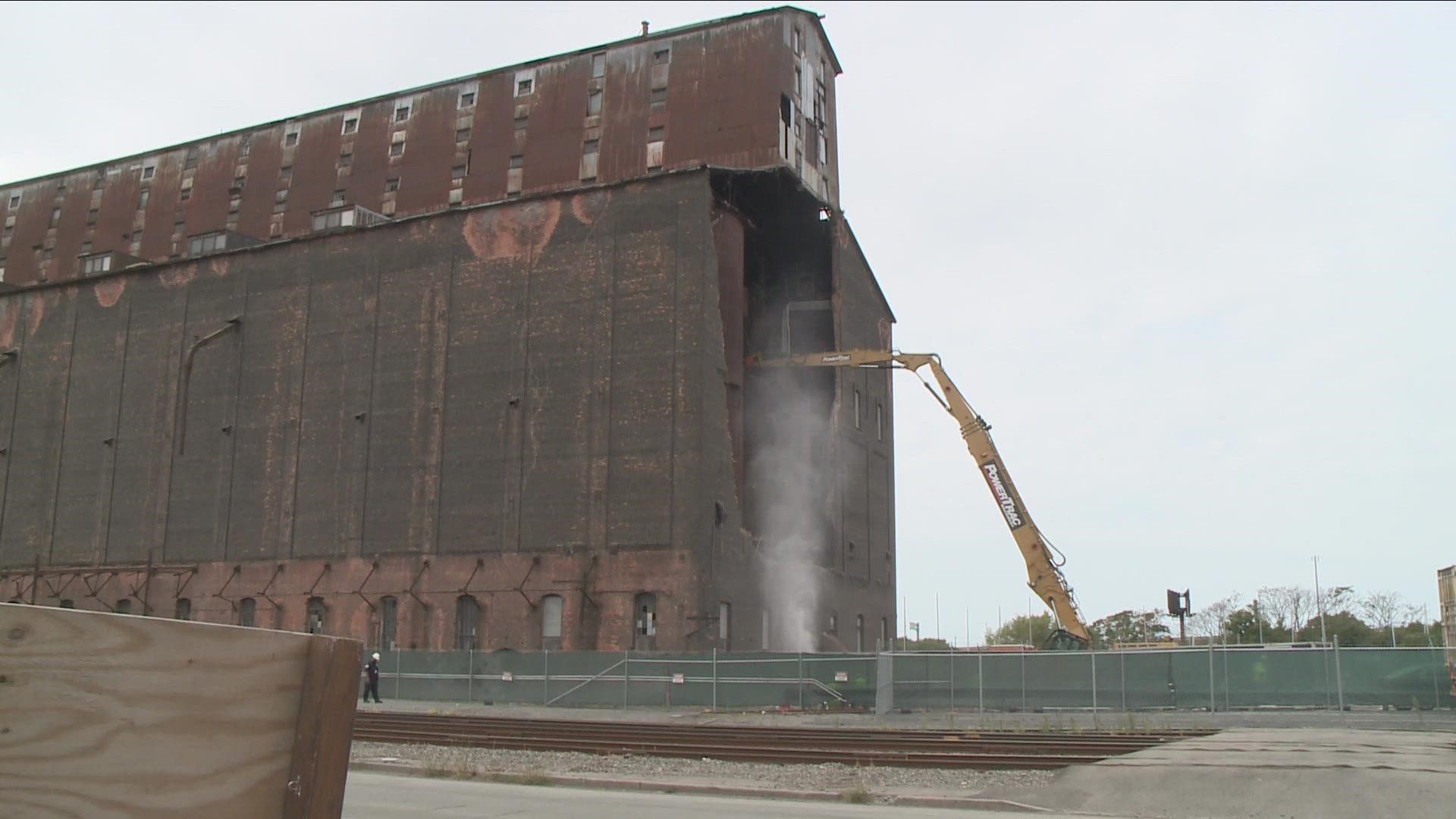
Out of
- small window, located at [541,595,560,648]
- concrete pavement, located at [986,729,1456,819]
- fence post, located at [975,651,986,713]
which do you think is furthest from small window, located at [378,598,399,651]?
concrete pavement, located at [986,729,1456,819]

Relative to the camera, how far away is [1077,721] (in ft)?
86.5

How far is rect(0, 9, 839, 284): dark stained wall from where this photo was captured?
4569cm

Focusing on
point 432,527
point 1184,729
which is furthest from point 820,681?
point 432,527

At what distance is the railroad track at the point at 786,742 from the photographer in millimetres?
18156

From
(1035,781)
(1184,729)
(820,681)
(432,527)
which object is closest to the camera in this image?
(1035,781)

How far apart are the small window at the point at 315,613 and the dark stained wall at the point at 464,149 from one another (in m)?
16.5

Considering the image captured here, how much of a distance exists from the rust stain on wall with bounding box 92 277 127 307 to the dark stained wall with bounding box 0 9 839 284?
3.08 metres

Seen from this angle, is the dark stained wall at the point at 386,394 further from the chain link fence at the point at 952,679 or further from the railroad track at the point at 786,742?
the railroad track at the point at 786,742

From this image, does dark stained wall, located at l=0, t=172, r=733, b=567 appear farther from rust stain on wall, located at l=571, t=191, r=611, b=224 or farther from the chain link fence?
the chain link fence

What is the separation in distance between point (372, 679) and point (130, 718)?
114ft

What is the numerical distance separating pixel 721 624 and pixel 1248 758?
2549 cm

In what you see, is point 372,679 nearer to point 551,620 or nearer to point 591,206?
point 551,620

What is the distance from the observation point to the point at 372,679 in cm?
3500

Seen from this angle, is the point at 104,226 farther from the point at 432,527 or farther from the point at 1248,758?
the point at 1248,758
